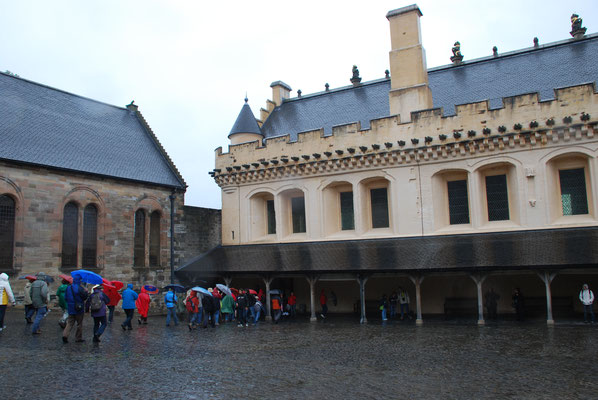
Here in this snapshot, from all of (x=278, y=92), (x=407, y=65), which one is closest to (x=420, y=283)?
(x=407, y=65)

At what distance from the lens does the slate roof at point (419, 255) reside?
54.4 feet

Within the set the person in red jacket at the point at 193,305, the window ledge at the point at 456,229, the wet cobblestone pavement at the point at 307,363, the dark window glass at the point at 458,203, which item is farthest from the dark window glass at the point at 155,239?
the dark window glass at the point at 458,203

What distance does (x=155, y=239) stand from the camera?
26797 mm

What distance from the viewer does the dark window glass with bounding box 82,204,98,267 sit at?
23375 millimetres

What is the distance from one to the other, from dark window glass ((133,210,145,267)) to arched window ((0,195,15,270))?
629cm

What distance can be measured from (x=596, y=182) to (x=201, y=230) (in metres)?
20.0

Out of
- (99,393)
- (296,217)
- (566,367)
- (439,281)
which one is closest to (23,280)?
(296,217)

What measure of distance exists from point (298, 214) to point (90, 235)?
32.9 feet

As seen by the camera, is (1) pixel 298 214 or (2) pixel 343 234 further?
(1) pixel 298 214

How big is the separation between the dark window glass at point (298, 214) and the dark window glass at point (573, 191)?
11469 mm

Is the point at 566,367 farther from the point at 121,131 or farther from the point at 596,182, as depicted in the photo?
the point at 121,131

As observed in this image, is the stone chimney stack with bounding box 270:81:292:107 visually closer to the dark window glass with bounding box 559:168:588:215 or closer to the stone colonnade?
the stone colonnade

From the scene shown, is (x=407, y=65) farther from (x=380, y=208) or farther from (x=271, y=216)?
(x=271, y=216)

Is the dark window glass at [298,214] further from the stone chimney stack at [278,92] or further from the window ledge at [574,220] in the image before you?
the window ledge at [574,220]
